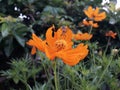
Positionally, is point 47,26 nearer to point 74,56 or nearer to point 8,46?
point 8,46

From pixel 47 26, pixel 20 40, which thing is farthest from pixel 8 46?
pixel 47 26

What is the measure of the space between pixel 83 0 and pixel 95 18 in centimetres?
59

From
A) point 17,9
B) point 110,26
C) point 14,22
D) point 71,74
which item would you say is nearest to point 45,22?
point 14,22

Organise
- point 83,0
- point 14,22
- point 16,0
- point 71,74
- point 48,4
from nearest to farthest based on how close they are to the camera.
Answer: point 71,74 → point 14,22 → point 16,0 → point 48,4 → point 83,0

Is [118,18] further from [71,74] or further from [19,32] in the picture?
[71,74]

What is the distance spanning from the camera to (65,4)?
2152 mm

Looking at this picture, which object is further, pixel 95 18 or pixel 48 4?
pixel 48 4

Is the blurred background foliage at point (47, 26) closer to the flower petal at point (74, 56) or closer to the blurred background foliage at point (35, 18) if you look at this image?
the blurred background foliage at point (35, 18)

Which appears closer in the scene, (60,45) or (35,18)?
(60,45)

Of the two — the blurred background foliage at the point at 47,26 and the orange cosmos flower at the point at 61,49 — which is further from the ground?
the orange cosmos flower at the point at 61,49

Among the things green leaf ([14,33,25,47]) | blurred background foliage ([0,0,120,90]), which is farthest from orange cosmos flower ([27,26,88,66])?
green leaf ([14,33,25,47])

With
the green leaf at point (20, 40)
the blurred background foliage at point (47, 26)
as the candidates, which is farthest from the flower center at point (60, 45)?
the green leaf at point (20, 40)

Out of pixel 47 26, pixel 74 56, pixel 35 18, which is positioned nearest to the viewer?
pixel 74 56

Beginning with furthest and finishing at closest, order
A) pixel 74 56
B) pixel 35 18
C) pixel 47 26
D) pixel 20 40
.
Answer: pixel 35 18
pixel 47 26
pixel 20 40
pixel 74 56
